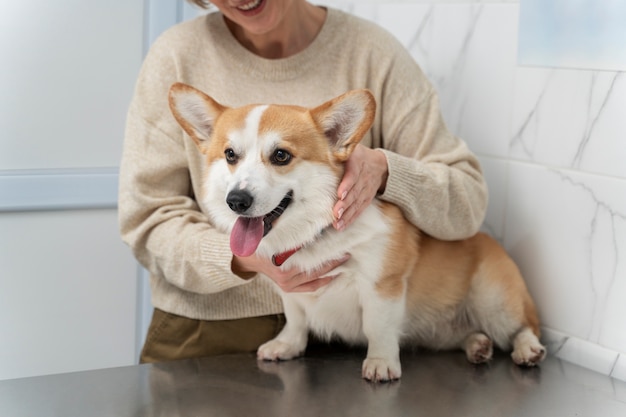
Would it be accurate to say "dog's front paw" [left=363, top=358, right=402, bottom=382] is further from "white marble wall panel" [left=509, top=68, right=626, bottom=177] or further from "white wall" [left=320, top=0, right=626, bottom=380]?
"white marble wall panel" [left=509, top=68, right=626, bottom=177]

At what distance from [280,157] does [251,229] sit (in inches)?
5.1

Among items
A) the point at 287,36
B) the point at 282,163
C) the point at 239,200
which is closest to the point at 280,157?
the point at 282,163

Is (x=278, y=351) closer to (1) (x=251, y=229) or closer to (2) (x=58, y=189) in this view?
(1) (x=251, y=229)

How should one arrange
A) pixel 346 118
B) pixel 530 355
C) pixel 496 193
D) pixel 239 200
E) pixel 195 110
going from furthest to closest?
pixel 496 193
pixel 530 355
pixel 195 110
pixel 346 118
pixel 239 200

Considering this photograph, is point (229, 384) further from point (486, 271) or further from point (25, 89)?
point (25, 89)

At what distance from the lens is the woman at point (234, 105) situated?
5.56ft

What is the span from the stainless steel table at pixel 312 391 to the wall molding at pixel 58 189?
712 mm

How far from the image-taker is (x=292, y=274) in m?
1.52

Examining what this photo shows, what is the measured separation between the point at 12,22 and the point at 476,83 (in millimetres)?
1156

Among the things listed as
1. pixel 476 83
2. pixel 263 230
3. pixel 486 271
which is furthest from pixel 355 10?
pixel 263 230

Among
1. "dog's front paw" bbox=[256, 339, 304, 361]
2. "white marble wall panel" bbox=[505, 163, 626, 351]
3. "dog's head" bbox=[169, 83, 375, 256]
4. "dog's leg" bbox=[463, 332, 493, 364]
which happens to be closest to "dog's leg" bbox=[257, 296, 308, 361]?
"dog's front paw" bbox=[256, 339, 304, 361]

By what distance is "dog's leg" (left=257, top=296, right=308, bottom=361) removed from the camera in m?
1.67

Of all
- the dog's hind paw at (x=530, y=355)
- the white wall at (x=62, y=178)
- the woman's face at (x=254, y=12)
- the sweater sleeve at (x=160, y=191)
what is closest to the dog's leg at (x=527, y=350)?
the dog's hind paw at (x=530, y=355)

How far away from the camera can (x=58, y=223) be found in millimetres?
2178
